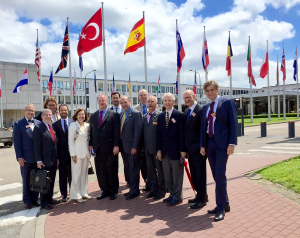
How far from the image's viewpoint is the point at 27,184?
5.82 m

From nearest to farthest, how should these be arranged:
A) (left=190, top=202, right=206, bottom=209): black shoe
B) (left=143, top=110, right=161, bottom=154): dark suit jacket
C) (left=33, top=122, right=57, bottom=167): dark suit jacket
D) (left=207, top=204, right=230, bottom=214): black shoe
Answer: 1. (left=207, top=204, right=230, bottom=214): black shoe
2. (left=190, top=202, right=206, bottom=209): black shoe
3. (left=33, top=122, right=57, bottom=167): dark suit jacket
4. (left=143, top=110, right=161, bottom=154): dark suit jacket

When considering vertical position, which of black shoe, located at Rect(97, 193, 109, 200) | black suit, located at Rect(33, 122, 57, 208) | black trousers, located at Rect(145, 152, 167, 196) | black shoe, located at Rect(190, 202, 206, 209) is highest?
black suit, located at Rect(33, 122, 57, 208)

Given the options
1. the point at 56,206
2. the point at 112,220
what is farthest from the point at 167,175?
the point at 56,206

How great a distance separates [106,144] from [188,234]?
2723 millimetres

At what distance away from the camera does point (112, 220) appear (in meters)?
4.87

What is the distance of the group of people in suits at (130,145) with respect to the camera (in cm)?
526

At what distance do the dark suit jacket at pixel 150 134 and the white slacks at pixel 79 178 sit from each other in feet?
4.56

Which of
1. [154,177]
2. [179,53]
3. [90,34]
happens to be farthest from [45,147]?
[179,53]

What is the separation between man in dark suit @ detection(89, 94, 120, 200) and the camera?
6.09 metres

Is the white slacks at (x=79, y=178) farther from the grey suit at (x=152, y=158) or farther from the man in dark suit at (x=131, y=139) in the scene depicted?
the grey suit at (x=152, y=158)

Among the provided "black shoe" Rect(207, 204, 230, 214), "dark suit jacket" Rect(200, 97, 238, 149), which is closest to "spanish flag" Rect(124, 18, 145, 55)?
"dark suit jacket" Rect(200, 97, 238, 149)

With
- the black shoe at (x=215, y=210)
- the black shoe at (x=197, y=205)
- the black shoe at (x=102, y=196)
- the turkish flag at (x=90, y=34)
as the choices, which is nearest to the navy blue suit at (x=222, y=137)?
the black shoe at (x=215, y=210)

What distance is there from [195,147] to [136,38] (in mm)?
11464

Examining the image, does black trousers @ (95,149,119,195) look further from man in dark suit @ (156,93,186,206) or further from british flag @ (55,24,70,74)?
british flag @ (55,24,70,74)
